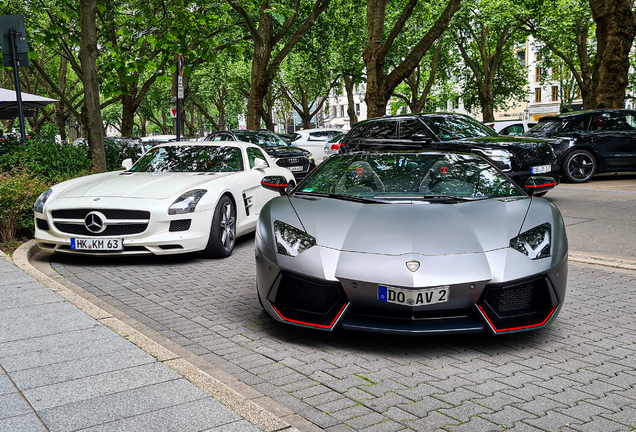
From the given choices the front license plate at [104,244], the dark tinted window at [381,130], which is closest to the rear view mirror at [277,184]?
the front license plate at [104,244]

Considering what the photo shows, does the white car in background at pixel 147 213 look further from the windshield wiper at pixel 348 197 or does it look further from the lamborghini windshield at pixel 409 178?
the windshield wiper at pixel 348 197

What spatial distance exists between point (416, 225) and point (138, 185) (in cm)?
423

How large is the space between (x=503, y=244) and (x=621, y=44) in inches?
614

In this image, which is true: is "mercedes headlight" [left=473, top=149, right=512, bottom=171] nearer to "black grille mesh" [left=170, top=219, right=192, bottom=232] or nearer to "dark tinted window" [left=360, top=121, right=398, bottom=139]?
"dark tinted window" [left=360, top=121, right=398, bottom=139]

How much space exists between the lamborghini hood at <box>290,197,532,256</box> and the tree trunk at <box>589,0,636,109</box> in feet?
48.6

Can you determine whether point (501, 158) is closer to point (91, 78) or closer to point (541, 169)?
point (541, 169)

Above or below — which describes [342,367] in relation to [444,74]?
below

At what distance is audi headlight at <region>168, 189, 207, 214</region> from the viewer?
6.97 m

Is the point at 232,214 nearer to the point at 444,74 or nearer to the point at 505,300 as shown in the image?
the point at 505,300

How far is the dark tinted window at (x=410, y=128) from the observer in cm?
1198

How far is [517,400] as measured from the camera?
337cm

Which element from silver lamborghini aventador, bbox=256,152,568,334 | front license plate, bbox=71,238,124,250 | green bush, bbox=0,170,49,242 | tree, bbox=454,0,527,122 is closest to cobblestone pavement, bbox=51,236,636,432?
silver lamborghini aventador, bbox=256,152,568,334

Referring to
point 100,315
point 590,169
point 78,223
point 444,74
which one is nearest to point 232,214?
point 78,223

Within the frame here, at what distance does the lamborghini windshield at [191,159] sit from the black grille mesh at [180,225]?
1.41 m
